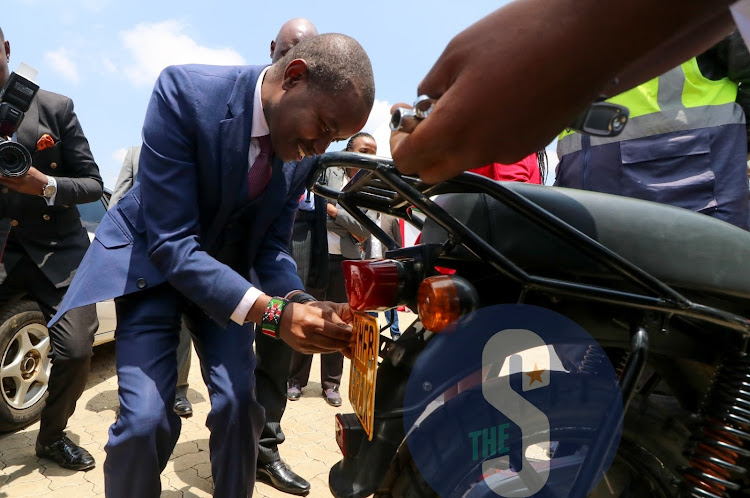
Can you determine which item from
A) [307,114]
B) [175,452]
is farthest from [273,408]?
[307,114]

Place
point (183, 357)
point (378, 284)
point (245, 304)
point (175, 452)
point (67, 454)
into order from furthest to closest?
point (183, 357) < point (175, 452) < point (67, 454) < point (245, 304) < point (378, 284)

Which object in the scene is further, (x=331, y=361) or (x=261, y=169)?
(x=331, y=361)

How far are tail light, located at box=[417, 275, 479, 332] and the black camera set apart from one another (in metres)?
2.47

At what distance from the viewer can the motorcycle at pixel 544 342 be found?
1099 millimetres

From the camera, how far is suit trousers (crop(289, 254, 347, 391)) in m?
4.51

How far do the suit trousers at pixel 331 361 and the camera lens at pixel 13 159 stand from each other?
227 cm

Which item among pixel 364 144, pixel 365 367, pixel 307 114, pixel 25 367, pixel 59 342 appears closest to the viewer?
pixel 365 367

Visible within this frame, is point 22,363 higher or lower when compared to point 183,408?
higher

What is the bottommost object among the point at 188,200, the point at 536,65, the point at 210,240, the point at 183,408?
the point at 183,408

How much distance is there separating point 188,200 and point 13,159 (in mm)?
1445

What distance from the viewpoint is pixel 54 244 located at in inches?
123

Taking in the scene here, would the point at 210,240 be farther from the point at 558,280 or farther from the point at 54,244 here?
the point at 54,244

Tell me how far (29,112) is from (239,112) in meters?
1.84

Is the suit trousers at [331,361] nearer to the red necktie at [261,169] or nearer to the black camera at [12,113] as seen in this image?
the black camera at [12,113]
